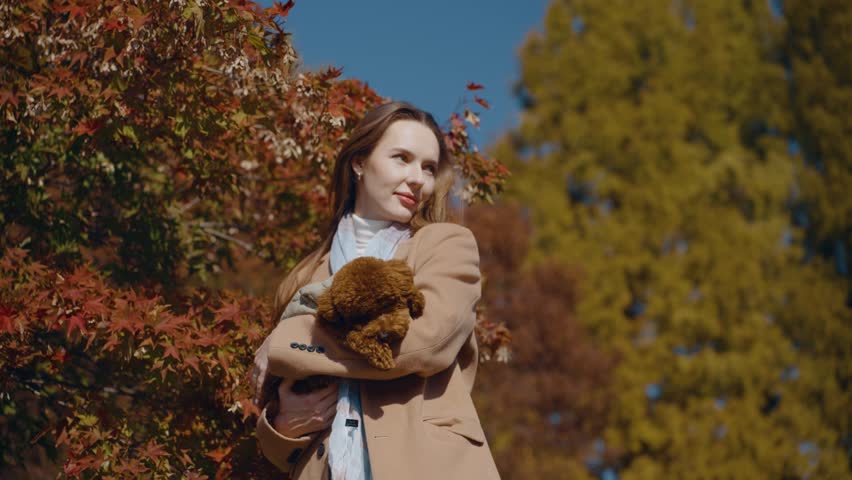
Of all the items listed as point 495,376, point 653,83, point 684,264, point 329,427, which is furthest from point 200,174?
point 653,83

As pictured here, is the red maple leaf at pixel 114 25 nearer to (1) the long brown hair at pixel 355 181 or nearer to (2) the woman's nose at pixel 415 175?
(1) the long brown hair at pixel 355 181

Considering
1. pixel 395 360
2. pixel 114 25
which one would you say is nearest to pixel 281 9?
pixel 114 25

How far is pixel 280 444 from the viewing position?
8.90 feet

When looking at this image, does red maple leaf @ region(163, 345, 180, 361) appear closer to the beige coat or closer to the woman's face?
the beige coat

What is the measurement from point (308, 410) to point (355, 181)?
796 millimetres

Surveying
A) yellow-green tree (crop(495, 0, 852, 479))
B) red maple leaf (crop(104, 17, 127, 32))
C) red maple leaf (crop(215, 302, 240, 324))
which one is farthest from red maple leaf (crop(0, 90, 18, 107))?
yellow-green tree (crop(495, 0, 852, 479))

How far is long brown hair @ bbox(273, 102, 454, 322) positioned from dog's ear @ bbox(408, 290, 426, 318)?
17.7 inches

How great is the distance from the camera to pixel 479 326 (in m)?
4.38

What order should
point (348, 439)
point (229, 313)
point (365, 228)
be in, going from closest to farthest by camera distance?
point (348, 439) → point (365, 228) → point (229, 313)

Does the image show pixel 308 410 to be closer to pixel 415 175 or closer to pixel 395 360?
pixel 395 360

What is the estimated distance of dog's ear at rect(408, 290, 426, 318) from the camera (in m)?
2.51

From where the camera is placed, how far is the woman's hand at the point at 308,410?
2.62 m

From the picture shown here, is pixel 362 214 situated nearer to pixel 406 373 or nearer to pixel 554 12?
pixel 406 373

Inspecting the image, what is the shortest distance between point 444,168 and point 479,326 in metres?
1.39
